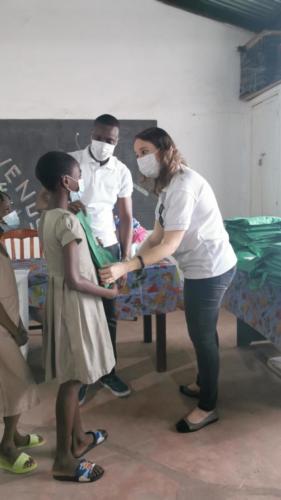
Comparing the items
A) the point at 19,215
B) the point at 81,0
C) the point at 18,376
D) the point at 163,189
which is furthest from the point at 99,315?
the point at 81,0

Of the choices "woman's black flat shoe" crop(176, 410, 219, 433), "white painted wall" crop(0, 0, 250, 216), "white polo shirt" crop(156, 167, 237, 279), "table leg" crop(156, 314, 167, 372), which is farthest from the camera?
"white painted wall" crop(0, 0, 250, 216)

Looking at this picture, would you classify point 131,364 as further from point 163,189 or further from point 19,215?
point 19,215

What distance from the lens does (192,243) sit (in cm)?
176

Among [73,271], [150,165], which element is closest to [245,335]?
[150,165]

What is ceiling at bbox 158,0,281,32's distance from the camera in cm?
351

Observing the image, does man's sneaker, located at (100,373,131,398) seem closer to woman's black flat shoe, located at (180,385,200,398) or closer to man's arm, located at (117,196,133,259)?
woman's black flat shoe, located at (180,385,200,398)

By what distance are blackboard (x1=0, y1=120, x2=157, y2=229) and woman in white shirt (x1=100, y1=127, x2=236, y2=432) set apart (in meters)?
2.14

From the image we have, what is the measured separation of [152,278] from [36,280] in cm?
66

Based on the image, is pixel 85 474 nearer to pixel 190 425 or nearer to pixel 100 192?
pixel 190 425

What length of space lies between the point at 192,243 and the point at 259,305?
618 millimetres

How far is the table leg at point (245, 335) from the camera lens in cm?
282

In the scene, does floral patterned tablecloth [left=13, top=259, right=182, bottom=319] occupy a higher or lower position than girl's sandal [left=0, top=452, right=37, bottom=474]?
higher

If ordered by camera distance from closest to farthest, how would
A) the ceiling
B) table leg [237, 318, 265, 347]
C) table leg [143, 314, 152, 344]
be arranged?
table leg [237, 318, 265, 347] → table leg [143, 314, 152, 344] → the ceiling

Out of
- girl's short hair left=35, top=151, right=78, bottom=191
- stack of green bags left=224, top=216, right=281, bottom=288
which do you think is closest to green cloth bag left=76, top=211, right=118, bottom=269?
girl's short hair left=35, top=151, right=78, bottom=191
